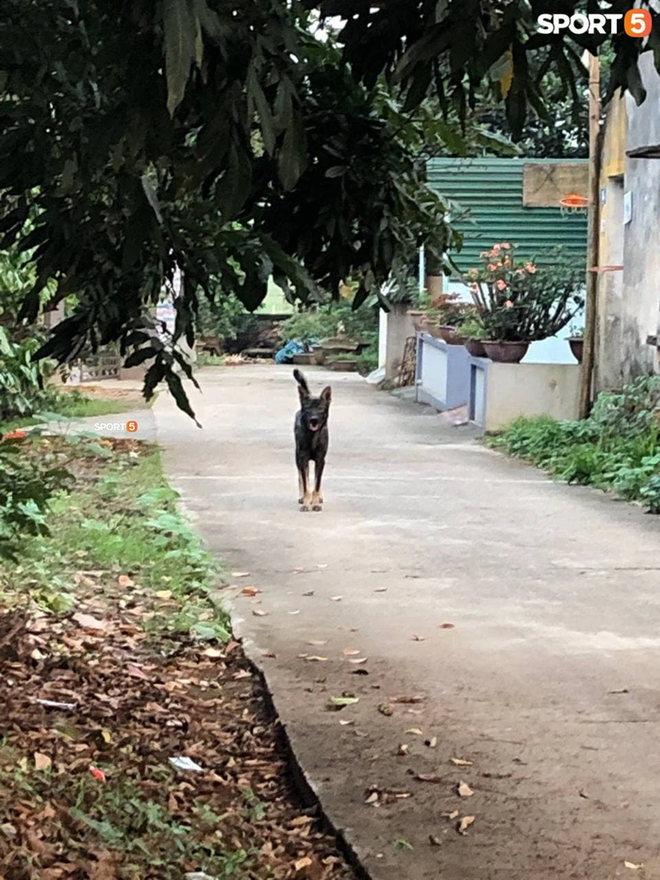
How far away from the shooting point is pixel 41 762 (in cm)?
→ 418

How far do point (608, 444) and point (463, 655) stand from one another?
6.74 m

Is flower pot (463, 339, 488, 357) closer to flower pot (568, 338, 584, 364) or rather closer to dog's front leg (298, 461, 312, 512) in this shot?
flower pot (568, 338, 584, 364)

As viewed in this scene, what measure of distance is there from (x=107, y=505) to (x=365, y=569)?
2.64 m

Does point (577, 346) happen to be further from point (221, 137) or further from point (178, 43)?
point (178, 43)

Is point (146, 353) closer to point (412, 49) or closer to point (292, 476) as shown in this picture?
point (412, 49)

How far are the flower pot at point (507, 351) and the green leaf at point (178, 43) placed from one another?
13.3 m

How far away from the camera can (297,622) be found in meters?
6.16

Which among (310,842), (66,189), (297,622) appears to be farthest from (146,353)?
(297,622)

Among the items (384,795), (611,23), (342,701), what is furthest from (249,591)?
(611,23)

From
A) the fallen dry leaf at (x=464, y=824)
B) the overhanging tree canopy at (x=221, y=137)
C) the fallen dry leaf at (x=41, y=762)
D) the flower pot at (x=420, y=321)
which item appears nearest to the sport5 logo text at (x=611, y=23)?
the overhanging tree canopy at (x=221, y=137)

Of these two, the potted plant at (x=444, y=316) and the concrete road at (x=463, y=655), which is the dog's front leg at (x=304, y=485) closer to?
the concrete road at (x=463, y=655)

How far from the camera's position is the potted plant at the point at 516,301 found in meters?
14.9

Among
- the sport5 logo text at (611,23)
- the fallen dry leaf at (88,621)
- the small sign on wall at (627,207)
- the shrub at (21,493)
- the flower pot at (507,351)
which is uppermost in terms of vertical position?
the small sign on wall at (627,207)

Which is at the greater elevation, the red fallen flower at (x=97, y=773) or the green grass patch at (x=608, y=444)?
the green grass patch at (x=608, y=444)
